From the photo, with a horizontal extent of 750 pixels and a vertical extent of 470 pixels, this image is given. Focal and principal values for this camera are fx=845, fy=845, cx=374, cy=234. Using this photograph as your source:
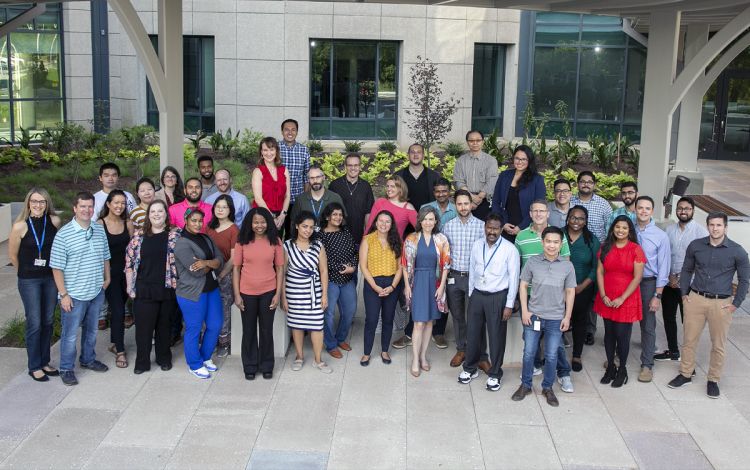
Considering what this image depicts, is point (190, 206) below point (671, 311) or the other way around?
the other way around

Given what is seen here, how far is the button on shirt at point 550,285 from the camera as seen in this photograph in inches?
294

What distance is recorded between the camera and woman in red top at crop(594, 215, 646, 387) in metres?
7.75

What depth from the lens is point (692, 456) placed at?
6691 mm

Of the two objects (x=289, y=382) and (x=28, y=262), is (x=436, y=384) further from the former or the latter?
(x=28, y=262)

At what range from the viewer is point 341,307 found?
28.6 feet

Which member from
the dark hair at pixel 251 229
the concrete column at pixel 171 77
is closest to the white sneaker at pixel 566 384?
the dark hair at pixel 251 229

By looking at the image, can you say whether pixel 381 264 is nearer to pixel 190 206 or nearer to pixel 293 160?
pixel 190 206

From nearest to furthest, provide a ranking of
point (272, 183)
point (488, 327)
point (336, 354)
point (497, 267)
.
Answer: point (497, 267) → point (488, 327) → point (336, 354) → point (272, 183)

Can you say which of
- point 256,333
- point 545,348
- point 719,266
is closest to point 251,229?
point 256,333

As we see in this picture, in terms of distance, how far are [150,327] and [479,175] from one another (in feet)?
13.5

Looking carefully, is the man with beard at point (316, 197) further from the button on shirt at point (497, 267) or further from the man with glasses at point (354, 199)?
the button on shirt at point (497, 267)

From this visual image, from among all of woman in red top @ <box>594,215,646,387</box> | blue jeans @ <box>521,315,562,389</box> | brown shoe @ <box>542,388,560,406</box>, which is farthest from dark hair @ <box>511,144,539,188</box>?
brown shoe @ <box>542,388,560,406</box>

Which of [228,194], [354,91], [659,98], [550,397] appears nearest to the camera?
[550,397]

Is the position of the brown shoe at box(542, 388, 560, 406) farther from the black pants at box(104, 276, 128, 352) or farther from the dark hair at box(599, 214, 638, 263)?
the black pants at box(104, 276, 128, 352)
